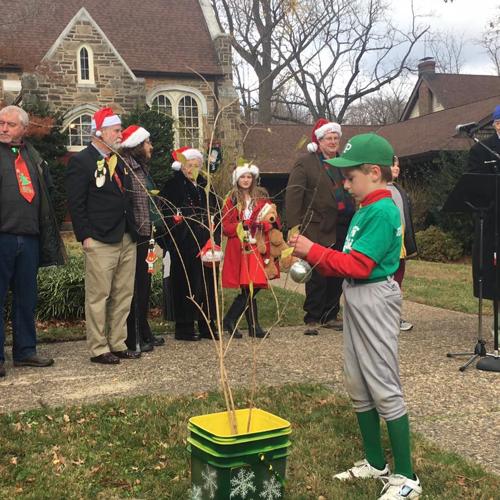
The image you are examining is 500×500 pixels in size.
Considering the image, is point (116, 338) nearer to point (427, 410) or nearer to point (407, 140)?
point (427, 410)

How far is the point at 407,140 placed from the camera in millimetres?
25734

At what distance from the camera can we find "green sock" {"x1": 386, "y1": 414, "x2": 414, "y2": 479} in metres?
3.19

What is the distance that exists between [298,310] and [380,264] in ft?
18.2

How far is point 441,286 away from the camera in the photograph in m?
12.0

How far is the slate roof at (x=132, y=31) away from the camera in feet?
81.8

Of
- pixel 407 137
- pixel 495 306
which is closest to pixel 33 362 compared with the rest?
pixel 495 306

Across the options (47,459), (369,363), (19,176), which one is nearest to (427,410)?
(369,363)

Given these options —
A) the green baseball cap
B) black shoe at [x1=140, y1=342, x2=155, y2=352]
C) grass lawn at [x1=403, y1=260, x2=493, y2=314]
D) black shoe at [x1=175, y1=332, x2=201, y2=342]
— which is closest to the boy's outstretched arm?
the green baseball cap

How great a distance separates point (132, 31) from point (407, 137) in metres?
11.9

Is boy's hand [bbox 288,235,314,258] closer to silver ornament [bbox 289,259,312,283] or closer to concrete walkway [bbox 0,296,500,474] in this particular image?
silver ornament [bbox 289,259,312,283]

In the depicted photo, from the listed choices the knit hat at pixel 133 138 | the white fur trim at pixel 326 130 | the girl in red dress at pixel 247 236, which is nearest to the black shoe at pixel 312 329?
the girl in red dress at pixel 247 236

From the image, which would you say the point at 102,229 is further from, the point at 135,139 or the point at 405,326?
the point at 405,326

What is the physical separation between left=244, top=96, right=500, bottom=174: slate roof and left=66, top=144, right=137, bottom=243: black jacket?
16.1 meters

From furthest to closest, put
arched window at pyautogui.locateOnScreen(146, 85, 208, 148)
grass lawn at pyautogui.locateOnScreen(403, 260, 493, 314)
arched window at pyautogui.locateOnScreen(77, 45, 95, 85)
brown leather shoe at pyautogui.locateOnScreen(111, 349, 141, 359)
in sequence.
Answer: arched window at pyautogui.locateOnScreen(146, 85, 208, 148), arched window at pyautogui.locateOnScreen(77, 45, 95, 85), grass lawn at pyautogui.locateOnScreen(403, 260, 493, 314), brown leather shoe at pyautogui.locateOnScreen(111, 349, 141, 359)
